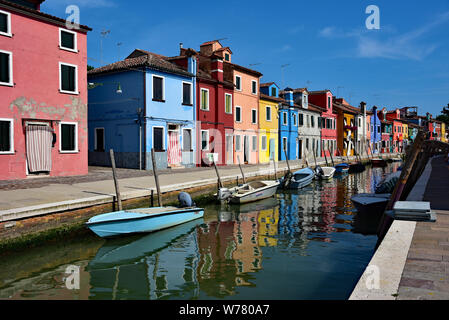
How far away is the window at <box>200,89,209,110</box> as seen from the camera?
25.5m

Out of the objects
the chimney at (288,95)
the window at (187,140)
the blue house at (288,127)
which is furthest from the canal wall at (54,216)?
the chimney at (288,95)

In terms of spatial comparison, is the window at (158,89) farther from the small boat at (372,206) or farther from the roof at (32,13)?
the small boat at (372,206)

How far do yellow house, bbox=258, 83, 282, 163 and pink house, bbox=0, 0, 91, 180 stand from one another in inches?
683

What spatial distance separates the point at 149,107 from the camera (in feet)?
69.8

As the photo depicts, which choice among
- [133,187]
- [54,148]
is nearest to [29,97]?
[54,148]

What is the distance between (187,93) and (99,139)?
6.42m

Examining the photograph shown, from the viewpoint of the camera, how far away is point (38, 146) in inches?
640

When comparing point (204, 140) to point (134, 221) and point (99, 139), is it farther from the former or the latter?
point (134, 221)

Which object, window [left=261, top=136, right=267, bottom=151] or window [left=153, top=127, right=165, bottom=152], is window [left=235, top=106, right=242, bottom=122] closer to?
window [left=261, top=136, right=267, bottom=151]

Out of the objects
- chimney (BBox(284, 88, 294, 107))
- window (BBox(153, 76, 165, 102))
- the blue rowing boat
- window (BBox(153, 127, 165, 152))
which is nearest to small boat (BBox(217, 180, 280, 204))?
the blue rowing boat

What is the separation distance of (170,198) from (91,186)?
115 inches

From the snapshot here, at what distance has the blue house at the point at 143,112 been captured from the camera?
21125 mm
